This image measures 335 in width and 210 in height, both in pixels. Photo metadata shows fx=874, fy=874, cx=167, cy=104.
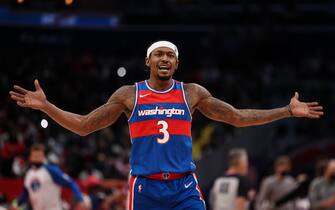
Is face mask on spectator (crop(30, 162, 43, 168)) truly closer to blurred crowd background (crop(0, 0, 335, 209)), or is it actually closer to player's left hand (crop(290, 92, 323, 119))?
blurred crowd background (crop(0, 0, 335, 209))

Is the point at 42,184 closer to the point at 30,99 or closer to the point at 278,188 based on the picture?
the point at 278,188

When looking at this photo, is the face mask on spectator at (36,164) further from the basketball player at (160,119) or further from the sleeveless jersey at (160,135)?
the sleeveless jersey at (160,135)

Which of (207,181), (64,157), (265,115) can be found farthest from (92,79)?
(265,115)

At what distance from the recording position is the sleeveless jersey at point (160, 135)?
793 centimetres

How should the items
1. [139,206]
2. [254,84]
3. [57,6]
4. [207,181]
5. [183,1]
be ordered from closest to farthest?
1. [139,206]
2. [207,181]
3. [57,6]
4. [183,1]
5. [254,84]

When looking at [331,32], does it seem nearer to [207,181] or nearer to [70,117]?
[207,181]

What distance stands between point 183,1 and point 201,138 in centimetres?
399

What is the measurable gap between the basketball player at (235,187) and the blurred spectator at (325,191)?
2.06 meters

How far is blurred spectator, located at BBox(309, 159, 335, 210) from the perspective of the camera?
14211 mm

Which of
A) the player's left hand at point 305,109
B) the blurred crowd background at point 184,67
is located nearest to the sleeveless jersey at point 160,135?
the player's left hand at point 305,109

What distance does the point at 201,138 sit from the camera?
23406 mm

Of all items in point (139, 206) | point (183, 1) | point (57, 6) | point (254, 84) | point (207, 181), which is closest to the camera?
point (139, 206)

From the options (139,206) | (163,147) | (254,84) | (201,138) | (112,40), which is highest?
(112,40)

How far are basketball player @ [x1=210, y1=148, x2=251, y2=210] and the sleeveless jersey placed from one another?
4.50 metres
